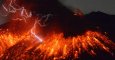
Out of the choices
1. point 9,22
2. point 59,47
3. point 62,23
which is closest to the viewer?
point 59,47

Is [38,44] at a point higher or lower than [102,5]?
lower

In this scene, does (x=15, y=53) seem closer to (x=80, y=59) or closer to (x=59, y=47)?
(x=59, y=47)

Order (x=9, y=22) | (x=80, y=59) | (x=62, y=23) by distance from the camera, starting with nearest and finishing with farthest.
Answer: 1. (x=80, y=59)
2. (x=62, y=23)
3. (x=9, y=22)

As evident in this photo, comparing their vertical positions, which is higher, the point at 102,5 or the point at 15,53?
the point at 102,5

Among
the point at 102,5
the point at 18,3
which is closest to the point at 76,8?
the point at 102,5

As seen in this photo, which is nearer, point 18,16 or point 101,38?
point 101,38

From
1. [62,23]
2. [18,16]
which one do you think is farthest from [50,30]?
[18,16]

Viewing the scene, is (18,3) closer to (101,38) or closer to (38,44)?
(38,44)
